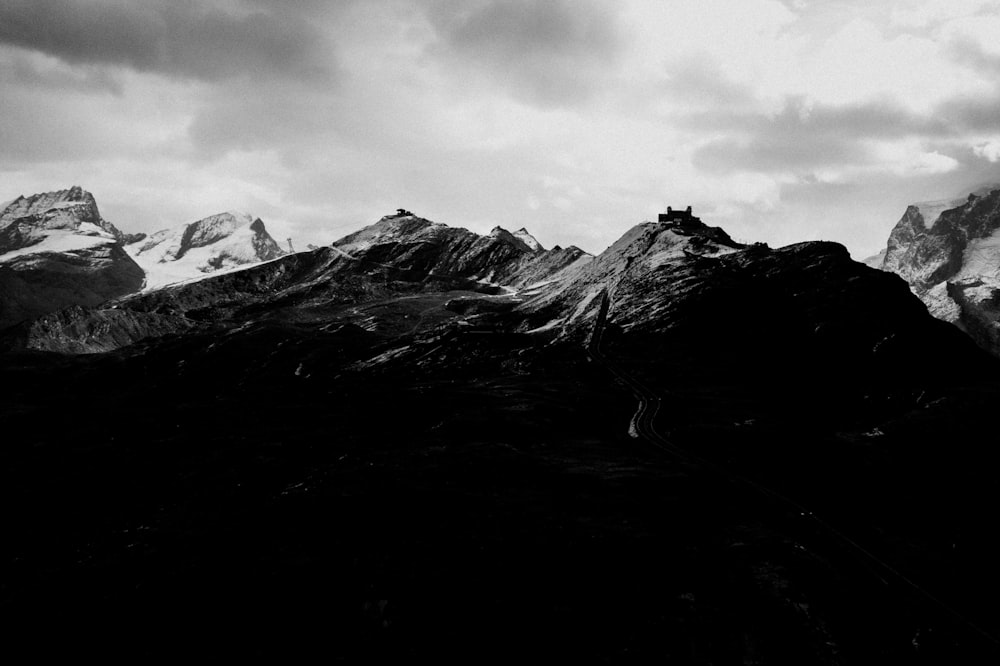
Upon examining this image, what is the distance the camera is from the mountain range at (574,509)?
188ft

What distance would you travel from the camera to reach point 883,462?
97438 mm

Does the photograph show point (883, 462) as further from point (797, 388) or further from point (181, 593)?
point (181, 593)

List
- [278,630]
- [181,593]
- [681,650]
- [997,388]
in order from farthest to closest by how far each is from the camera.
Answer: [997,388] → [181,593] → [278,630] → [681,650]

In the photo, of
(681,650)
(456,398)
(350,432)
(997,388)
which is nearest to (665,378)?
(456,398)

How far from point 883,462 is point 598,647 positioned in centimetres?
6583

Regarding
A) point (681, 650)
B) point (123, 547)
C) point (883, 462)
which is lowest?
point (123, 547)

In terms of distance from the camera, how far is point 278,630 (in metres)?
58.8

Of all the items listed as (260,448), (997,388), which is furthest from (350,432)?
(997,388)

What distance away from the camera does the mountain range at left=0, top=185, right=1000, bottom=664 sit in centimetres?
5719

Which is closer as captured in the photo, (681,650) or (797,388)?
(681,650)

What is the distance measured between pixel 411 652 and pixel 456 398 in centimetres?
8924

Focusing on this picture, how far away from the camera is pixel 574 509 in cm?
8112

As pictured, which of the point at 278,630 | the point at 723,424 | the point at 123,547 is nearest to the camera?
the point at 278,630

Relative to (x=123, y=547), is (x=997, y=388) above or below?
above
